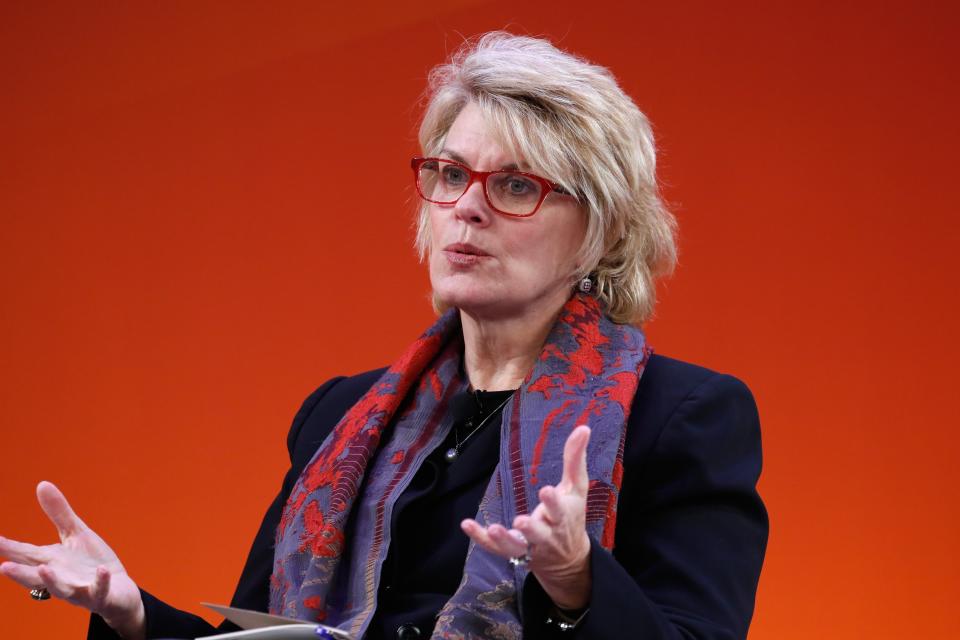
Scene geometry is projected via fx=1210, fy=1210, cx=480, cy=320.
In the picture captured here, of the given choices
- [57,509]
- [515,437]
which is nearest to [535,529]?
[515,437]

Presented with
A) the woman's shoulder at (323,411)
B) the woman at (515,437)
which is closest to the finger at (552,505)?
the woman at (515,437)

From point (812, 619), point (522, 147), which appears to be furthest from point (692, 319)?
point (522, 147)

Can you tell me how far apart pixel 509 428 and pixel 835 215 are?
1408mm

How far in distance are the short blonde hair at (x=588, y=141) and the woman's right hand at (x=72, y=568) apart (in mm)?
824

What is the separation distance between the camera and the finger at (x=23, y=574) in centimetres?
149

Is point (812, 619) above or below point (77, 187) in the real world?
below

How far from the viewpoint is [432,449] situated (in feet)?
6.15

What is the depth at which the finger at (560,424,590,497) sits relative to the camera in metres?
1.29

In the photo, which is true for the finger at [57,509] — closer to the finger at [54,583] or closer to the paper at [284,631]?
the finger at [54,583]

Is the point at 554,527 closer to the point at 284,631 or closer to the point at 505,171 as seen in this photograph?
the point at 284,631

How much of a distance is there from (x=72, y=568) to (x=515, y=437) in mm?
622

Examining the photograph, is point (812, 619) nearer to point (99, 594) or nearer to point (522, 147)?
point (522, 147)

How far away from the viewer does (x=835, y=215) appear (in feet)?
9.32

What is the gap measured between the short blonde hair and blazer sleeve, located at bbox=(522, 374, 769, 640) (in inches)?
10.5
